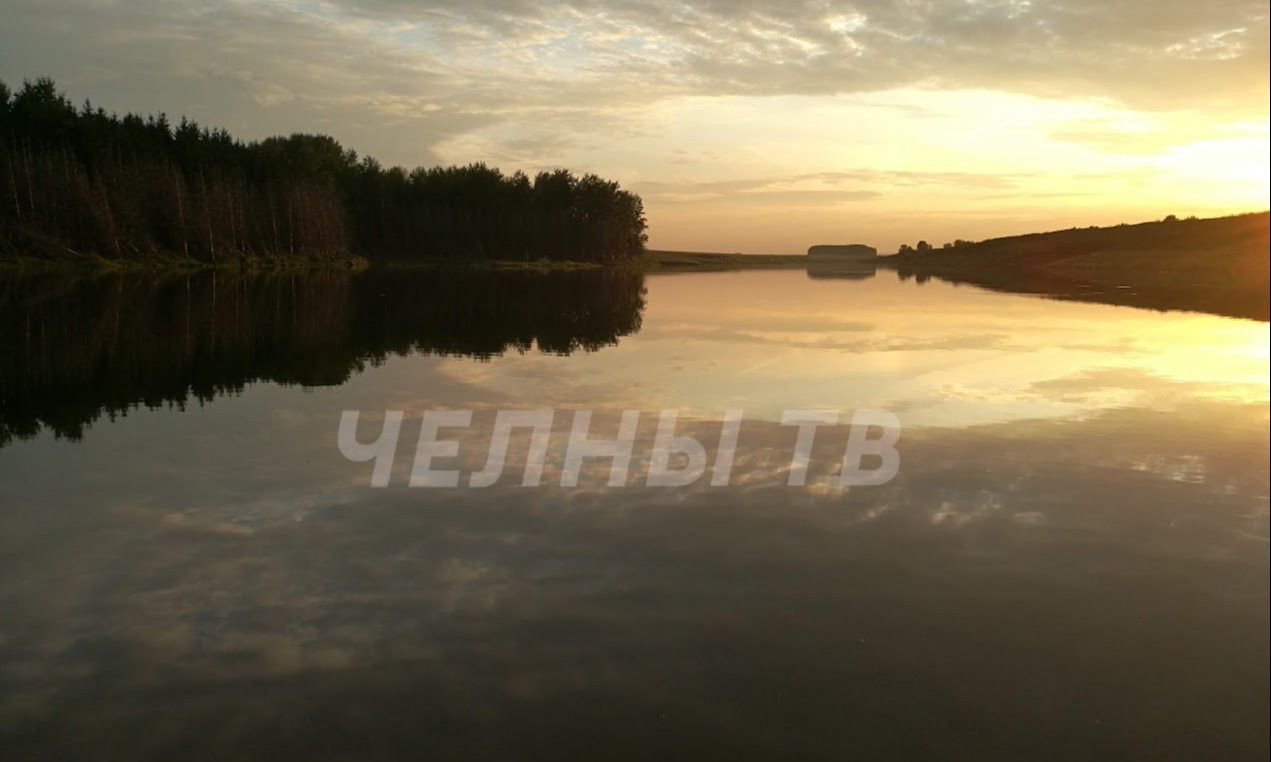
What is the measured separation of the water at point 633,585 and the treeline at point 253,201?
6175 centimetres

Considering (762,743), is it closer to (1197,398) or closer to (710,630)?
(710,630)

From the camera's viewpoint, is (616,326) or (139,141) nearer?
(616,326)

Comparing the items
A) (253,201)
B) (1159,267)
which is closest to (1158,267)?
(1159,267)

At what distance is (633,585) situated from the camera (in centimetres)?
775

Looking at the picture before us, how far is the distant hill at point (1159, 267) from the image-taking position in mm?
56375

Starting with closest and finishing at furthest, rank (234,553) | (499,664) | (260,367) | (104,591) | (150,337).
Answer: (499,664)
(104,591)
(234,553)
(260,367)
(150,337)

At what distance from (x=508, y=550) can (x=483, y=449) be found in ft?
14.4

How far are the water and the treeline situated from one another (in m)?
61.7

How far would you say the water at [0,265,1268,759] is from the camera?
18.1 feet

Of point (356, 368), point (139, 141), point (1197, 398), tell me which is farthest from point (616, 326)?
point (139, 141)

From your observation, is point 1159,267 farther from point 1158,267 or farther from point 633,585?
point 633,585

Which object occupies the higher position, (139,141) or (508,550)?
(139,141)

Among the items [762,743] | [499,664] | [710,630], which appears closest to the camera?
[762,743]

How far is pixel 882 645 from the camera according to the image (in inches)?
259
